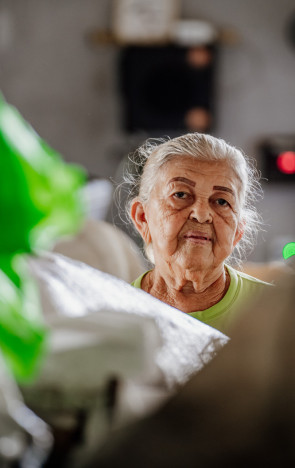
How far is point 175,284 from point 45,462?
0.24 metres

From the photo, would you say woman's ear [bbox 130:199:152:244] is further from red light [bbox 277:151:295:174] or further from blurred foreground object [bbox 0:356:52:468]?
red light [bbox 277:151:295:174]

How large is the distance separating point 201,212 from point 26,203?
0.28 metres

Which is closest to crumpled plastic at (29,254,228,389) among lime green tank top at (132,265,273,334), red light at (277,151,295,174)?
lime green tank top at (132,265,273,334)

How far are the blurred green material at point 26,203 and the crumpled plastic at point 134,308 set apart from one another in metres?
0.13

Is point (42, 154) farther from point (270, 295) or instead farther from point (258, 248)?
point (258, 248)

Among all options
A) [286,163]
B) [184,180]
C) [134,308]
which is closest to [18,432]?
[134,308]

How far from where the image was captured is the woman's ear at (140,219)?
536 millimetres

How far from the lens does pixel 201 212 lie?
483 mm

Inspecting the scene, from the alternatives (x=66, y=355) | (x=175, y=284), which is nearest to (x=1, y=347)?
(x=66, y=355)

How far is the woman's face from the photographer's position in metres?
0.49

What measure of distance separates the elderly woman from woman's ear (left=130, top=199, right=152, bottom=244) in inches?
0.5

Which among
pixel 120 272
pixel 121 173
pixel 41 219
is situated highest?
pixel 41 219

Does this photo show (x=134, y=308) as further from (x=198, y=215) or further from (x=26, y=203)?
(x=26, y=203)

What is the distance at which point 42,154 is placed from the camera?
0.22 meters
